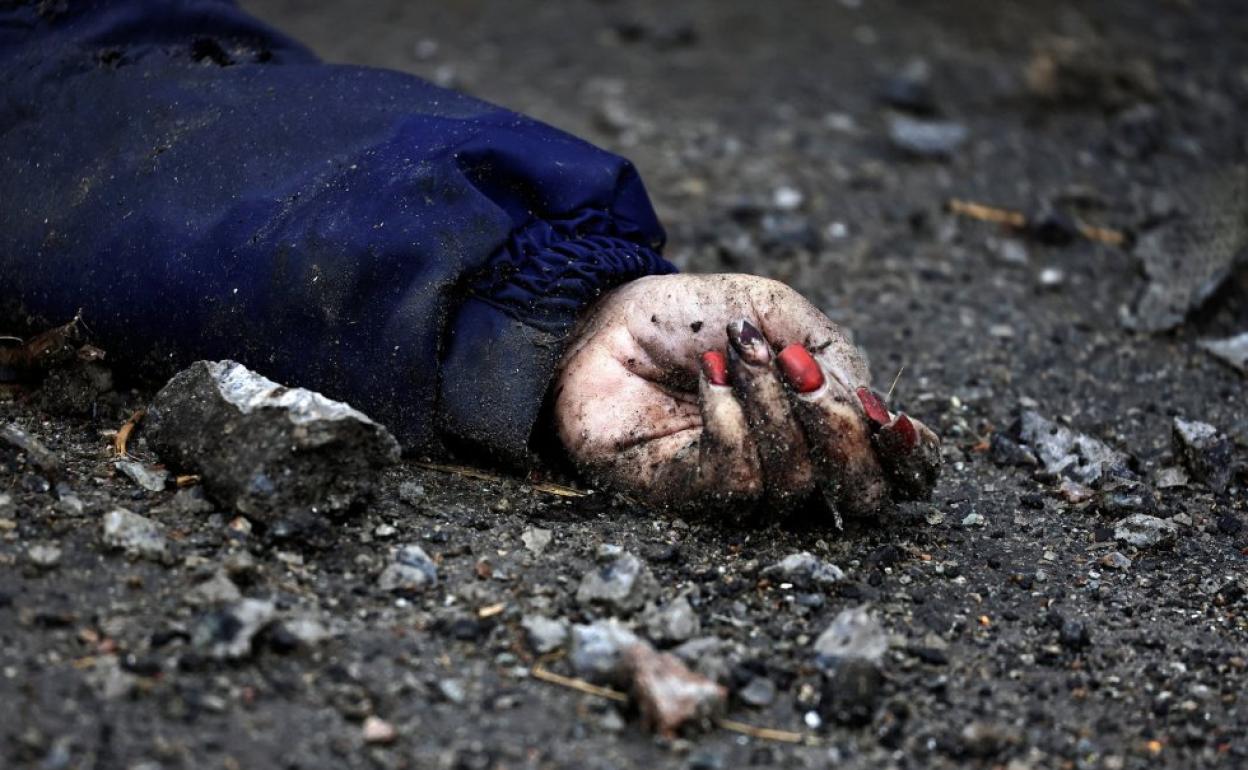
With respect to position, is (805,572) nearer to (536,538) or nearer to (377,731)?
(536,538)

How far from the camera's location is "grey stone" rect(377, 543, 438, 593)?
218 centimetres

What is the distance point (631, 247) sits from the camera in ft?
8.94

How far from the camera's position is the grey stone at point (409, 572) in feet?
7.14

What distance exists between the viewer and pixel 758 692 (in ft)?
6.65

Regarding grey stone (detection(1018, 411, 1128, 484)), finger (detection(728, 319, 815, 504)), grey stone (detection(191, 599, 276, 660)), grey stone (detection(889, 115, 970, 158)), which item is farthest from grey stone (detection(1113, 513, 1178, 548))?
grey stone (detection(889, 115, 970, 158))

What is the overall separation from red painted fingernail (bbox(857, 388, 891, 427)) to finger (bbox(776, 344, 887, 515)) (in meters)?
0.02

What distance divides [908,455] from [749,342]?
0.34m

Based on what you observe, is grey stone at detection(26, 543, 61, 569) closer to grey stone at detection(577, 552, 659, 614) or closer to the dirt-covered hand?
grey stone at detection(577, 552, 659, 614)

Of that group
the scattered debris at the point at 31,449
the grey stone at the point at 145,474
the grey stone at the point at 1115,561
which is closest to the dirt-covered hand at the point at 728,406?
the grey stone at the point at 1115,561

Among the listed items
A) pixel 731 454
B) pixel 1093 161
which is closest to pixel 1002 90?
pixel 1093 161

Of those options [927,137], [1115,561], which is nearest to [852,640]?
[1115,561]

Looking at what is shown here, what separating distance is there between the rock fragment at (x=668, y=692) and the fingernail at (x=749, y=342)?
559 mm

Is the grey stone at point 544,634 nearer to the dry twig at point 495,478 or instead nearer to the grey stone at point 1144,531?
the dry twig at point 495,478

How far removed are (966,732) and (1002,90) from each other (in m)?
3.57
